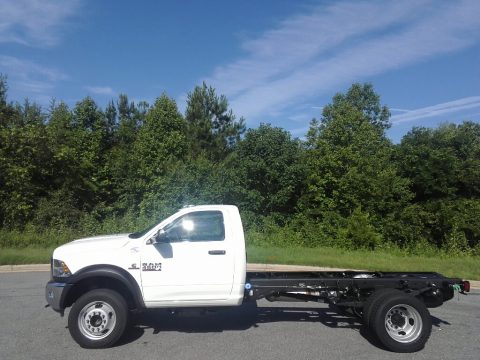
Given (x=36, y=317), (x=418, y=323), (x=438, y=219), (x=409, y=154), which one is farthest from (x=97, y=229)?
(x=409, y=154)

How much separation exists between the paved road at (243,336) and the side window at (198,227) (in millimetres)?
1155

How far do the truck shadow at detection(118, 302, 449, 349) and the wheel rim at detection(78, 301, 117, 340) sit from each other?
344 mm

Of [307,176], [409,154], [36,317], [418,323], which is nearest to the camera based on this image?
[418,323]

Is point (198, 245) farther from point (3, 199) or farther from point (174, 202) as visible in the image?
point (3, 199)

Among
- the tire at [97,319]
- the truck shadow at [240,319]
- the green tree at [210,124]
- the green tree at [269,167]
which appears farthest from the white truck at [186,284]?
the green tree at [210,124]

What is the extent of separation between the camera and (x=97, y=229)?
19625mm

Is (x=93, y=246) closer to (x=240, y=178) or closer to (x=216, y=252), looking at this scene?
(x=216, y=252)

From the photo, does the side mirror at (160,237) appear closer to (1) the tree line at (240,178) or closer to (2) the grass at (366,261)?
(2) the grass at (366,261)

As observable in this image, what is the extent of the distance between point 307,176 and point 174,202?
382 inches

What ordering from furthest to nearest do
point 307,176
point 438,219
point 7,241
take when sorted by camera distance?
1. point 307,176
2. point 438,219
3. point 7,241

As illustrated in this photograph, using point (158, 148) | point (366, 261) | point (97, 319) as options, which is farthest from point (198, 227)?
point (158, 148)

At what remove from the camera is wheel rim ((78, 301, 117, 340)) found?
5965 mm

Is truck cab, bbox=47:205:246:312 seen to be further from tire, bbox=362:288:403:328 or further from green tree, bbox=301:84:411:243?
green tree, bbox=301:84:411:243

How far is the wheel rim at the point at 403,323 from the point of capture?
6066 mm
